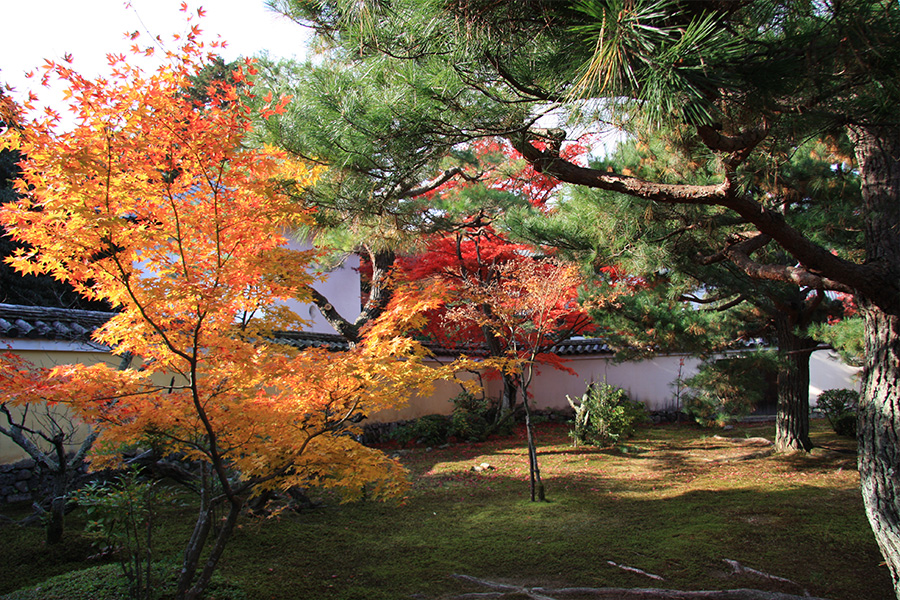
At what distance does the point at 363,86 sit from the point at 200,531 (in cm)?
266

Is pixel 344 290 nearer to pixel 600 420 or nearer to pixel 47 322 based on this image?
pixel 600 420

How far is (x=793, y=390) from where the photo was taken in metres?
7.16

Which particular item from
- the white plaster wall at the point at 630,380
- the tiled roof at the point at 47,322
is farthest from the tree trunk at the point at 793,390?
the tiled roof at the point at 47,322

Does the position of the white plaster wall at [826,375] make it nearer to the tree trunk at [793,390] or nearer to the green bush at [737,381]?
the tree trunk at [793,390]

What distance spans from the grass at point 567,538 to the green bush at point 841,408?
1677 mm

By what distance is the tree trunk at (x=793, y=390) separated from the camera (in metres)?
7.15

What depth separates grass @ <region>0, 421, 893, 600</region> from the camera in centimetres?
371

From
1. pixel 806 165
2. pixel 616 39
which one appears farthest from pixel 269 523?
pixel 806 165

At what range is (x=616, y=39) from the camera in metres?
1.76

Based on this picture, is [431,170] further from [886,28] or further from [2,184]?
[2,184]

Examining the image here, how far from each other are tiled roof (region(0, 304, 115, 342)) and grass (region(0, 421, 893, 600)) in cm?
196

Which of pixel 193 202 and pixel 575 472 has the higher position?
pixel 193 202

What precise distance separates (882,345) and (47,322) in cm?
773

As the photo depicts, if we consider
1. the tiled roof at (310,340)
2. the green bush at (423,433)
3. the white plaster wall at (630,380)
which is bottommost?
the green bush at (423,433)
